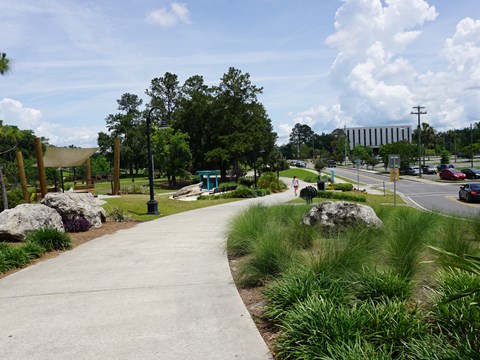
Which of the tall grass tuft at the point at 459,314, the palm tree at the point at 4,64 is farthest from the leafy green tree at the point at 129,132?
the tall grass tuft at the point at 459,314

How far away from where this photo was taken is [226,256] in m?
8.84

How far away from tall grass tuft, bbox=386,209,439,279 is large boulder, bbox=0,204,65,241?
31.3 feet

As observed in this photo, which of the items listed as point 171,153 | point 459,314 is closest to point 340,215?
point 459,314

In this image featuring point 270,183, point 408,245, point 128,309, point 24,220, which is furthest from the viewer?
point 270,183

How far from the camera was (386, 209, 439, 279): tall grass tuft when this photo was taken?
5.60 m

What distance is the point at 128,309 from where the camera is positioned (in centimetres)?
563

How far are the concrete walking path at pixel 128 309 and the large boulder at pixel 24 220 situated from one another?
8.30ft

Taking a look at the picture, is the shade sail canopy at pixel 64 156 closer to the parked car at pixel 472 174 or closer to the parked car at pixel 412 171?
Answer: the parked car at pixel 472 174

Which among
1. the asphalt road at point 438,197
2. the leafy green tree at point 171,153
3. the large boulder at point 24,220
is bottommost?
the asphalt road at point 438,197

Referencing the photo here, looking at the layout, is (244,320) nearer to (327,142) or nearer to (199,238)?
(199,238)

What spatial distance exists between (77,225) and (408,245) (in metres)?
10.8

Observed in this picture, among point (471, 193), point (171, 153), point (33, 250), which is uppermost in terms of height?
point (171, 153)

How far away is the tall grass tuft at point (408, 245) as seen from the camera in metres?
5.60

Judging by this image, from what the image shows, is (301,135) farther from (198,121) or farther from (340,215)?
(340,215)
